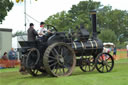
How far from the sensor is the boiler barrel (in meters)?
12.0

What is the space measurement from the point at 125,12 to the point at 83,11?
56.2 ft

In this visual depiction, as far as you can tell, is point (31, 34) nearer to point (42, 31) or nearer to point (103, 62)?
point (42, 31)

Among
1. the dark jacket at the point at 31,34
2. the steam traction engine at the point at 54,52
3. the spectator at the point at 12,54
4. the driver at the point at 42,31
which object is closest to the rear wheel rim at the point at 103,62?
the steam traction engine at the point at 54,52

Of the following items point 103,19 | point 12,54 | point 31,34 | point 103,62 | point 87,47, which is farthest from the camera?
point 103,19

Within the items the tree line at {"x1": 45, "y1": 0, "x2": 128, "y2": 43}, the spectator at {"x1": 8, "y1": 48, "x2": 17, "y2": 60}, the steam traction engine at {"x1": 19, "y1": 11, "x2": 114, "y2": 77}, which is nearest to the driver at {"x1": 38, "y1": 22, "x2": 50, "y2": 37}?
the steam traction engine at {"x1": 19, "y1": 11, "x2": 114, "y2": 77}

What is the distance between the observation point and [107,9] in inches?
3792

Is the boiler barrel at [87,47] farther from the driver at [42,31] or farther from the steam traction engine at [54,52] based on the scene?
the driver at [42,31]

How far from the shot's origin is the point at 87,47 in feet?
40.4

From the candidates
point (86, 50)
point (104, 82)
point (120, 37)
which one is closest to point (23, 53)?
point (86, 50)

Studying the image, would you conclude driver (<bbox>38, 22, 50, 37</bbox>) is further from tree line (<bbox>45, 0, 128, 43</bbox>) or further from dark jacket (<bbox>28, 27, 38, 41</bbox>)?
tree line (<bbox>45, 0, 128, 43</bbox>)

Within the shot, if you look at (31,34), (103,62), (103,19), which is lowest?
(103,62)

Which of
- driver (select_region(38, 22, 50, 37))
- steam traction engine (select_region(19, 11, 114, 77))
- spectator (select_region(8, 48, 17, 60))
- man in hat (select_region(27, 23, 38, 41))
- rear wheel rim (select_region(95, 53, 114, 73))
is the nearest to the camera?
steam traction engine (select_region(19, 11, 114, 77))

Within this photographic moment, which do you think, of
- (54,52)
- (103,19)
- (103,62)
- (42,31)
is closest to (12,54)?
(103,62)

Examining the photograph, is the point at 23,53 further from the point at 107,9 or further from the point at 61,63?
the point at 107,9
